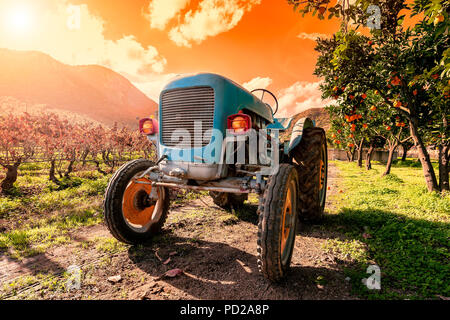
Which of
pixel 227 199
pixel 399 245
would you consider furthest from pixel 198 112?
pixel 399 245

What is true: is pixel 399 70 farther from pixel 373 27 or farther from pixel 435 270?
pixel 435 270

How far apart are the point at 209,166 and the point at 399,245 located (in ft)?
8.73

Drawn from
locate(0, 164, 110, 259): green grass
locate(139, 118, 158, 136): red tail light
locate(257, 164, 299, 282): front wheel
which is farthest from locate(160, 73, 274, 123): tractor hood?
locate(0, 164, 110, 259): green grass

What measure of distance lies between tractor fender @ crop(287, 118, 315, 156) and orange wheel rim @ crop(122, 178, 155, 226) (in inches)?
83.5

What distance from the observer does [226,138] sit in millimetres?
2557

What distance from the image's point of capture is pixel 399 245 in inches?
115

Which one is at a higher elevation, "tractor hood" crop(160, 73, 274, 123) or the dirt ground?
"tractor hood" crop(160, 73, 274, 123)

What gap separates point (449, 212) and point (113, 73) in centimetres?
16582

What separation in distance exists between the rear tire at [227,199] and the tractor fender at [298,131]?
54.9 inches

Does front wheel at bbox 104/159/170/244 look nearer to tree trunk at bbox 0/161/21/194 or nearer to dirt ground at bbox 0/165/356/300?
dirt ground at bbox 0/165/356/300

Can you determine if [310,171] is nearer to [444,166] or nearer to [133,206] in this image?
[133,206]

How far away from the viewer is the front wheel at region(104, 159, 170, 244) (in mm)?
2758
